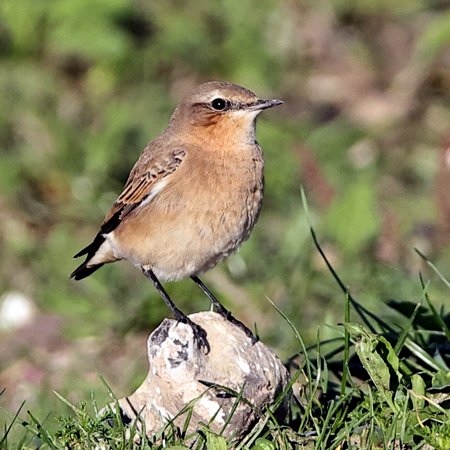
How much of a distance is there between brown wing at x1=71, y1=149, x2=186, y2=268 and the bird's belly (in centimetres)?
15

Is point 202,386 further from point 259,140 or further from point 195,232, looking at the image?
point 259,140

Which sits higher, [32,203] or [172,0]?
[172,0]

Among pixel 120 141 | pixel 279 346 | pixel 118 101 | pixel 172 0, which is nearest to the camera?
pixel 279 346

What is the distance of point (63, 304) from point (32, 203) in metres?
1.92

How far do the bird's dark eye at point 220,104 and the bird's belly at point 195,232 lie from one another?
0.56 metres

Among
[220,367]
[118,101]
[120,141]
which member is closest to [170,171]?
[220,367]

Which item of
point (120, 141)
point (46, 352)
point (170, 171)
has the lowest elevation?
point (46, 352)

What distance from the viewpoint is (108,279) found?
888 cm

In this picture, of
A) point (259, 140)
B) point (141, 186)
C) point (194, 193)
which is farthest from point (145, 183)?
point (259, 140)

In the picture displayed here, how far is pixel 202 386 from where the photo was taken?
496cm

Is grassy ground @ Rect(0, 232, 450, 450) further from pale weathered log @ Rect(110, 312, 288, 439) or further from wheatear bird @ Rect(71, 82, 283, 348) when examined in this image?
wheatear bird @ Rect(71, 82, 283, 348)

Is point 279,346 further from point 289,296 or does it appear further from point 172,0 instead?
point 172,0

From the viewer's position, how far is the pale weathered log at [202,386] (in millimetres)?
4926

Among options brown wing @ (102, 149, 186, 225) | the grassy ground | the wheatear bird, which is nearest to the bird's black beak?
the wheatear bird
